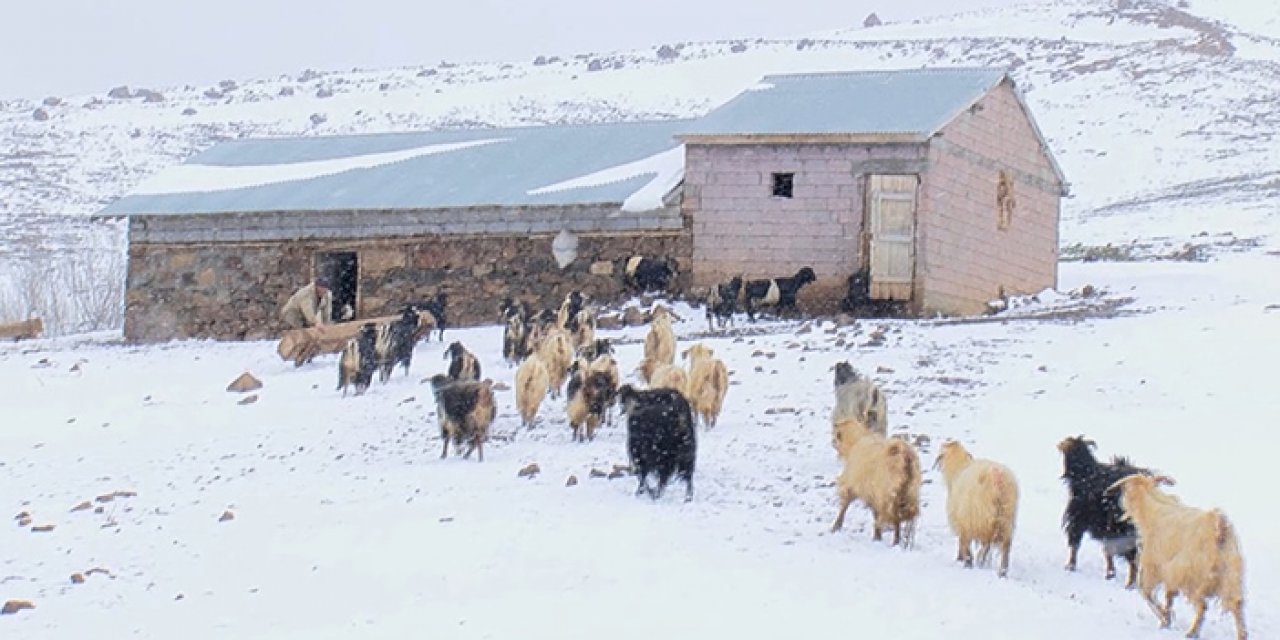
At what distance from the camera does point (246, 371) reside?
22.4 metres

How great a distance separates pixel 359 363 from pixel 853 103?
1108cm

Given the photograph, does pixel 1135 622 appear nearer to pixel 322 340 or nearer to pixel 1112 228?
pixel 322 340

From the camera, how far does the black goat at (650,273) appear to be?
26.3 meters

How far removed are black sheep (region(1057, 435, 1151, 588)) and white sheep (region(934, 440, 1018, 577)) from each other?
0.41m

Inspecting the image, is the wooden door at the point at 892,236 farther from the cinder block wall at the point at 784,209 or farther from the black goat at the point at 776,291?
the black goat at the point at 776,291

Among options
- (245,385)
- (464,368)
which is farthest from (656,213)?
(464,368)

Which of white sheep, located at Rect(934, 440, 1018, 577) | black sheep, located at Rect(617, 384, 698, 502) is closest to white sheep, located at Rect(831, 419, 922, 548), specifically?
white sheep, located at Rect(934, 440, 1018, 577)

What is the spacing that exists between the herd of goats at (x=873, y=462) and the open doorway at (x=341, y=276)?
9.25m

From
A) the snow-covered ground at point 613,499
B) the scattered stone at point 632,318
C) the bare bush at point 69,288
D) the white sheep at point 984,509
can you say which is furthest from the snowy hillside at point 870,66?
the white sheep at point 984,509

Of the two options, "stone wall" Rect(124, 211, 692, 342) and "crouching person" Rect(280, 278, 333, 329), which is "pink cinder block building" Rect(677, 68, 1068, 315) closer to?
"stone wall" Rect(124, 211, 692, 342)

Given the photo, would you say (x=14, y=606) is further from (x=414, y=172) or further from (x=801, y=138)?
(x=414, y=172)

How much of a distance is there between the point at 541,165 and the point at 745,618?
20879 millimetres

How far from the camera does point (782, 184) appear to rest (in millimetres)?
26344

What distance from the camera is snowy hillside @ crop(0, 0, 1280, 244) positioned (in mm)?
56469
